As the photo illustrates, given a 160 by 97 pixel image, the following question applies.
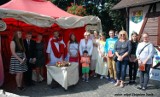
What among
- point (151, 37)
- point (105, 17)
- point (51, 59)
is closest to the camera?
point (51, 59)

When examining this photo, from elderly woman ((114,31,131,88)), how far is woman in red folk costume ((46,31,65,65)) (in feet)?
6.17

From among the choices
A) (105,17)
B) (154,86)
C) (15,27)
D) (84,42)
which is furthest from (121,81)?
(105,17)

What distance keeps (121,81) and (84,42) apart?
189 centimetres

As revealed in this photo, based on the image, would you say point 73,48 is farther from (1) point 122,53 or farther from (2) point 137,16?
(2) point 137,16

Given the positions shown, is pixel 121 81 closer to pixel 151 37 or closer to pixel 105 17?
pixel 151 37

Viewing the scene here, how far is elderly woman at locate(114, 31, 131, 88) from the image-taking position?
8023 millimetres

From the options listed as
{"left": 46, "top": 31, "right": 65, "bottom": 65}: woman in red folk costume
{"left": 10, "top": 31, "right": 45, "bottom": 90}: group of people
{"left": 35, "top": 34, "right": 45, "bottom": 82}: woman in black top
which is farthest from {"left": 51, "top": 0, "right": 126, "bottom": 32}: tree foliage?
{"left": 10, "top": 31, "right": 45, "bottom": 90}: group of people

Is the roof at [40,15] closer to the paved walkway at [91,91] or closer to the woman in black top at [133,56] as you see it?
the paved walkway at [91,91]

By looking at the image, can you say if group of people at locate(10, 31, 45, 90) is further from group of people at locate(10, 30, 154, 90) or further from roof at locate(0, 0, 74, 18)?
roof at locate(0, 0, 74, 18)

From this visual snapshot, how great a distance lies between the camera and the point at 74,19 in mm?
9648

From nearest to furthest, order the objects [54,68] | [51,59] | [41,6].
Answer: [54,68], [51,59], [41,6]

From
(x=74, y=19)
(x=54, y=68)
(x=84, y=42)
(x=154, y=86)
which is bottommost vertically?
(x=154, y=86)

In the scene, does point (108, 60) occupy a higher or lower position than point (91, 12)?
lower

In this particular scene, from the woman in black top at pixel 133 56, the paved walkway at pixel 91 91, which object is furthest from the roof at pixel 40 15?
the woman in black top at pixel 133 56
